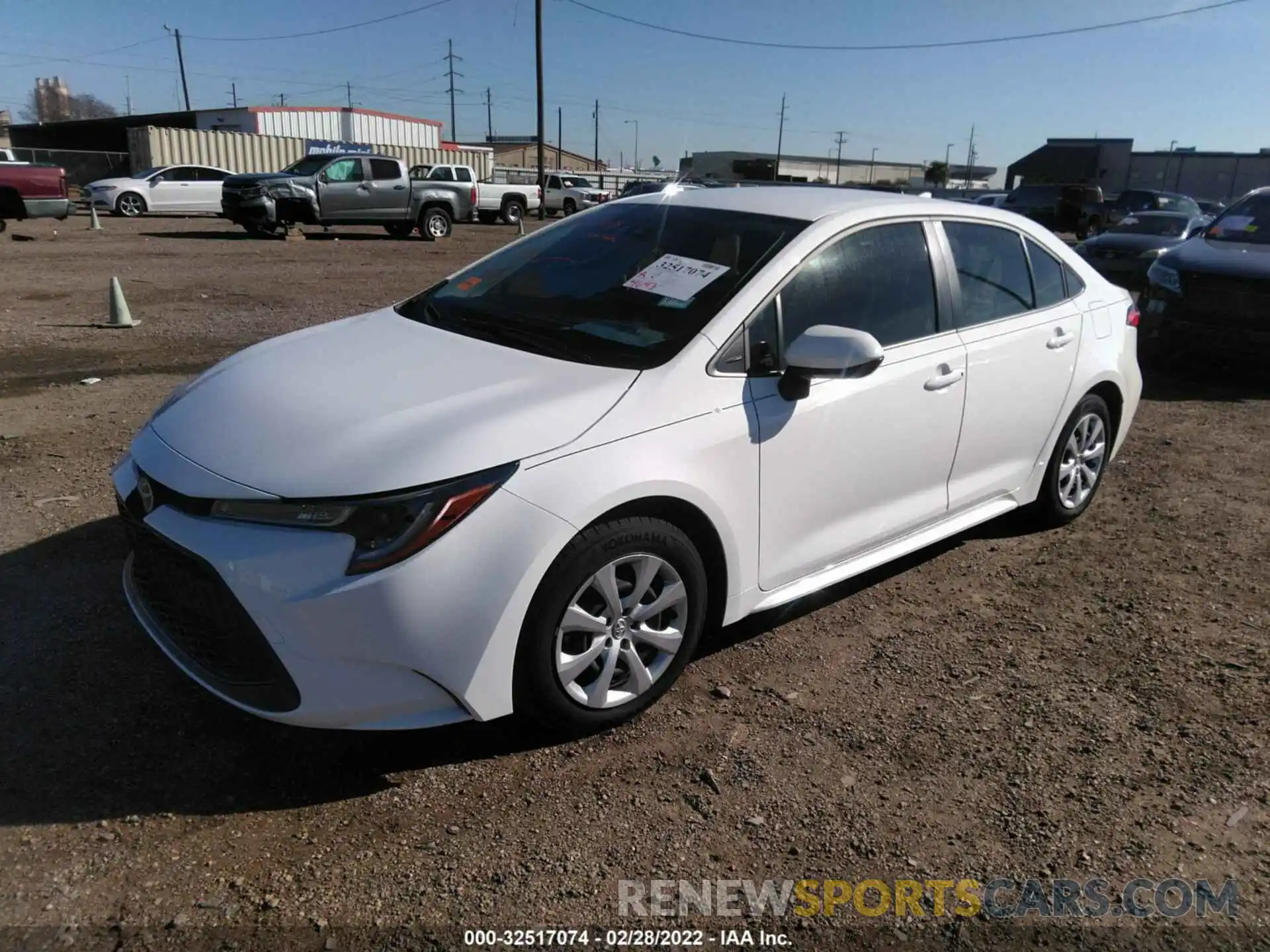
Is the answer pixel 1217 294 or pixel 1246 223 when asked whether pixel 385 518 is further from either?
pixel 1246 223

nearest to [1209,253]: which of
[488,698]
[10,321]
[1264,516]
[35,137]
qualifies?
[1264,516]

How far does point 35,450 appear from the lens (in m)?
5.52

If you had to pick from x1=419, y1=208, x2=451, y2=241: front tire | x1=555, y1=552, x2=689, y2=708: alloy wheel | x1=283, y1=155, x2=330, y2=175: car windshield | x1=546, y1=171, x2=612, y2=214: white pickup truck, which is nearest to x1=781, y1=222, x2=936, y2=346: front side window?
x1=555, y1=552, x2=689, y2=708: alloy wheel

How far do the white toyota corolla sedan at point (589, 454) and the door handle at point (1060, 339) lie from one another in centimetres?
2

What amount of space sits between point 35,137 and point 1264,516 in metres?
72.5

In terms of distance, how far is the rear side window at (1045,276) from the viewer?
14.8ft

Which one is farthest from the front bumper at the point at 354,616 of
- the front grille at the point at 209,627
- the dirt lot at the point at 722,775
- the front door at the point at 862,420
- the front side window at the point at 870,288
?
the front side window at the point at 870,288

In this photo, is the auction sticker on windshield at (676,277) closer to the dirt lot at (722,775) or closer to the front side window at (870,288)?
the front side window at (870,288)

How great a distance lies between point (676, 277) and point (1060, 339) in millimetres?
2114

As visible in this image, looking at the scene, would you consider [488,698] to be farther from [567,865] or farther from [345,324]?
[345,324]

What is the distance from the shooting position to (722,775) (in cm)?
287

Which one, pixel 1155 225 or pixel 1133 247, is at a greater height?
pixel 1155 225

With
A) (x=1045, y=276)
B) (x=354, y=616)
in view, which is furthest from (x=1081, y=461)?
(x=354, y=616)

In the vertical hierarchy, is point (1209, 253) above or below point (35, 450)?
above
